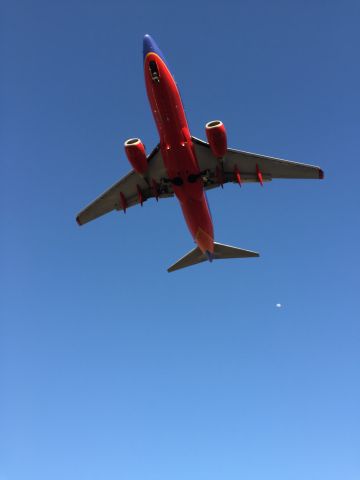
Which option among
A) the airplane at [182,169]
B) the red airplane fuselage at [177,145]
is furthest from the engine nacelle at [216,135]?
the red airplane fuselage at [177,145]

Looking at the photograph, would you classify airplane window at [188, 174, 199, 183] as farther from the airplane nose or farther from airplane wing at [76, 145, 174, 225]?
the airplane nose

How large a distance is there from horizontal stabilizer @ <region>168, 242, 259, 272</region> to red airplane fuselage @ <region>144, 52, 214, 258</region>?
3.76 meters

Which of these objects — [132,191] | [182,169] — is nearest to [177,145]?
[182,169]

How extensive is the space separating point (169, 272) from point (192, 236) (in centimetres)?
526

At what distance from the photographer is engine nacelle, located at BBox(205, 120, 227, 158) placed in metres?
Result: 24.1

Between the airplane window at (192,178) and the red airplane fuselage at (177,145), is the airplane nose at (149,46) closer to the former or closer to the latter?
the red airplane fuselage at (177,145)

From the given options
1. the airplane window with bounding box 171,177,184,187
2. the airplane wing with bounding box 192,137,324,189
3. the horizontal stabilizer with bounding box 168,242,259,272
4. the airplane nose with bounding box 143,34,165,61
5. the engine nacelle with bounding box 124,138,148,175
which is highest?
the airplane nose with bounding box 143,34,165,61

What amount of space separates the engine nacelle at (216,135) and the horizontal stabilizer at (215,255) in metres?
8.98

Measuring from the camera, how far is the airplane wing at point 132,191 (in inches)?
1107

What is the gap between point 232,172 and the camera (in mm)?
28281

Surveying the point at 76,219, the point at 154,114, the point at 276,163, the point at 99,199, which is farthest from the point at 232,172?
the point at 76,219

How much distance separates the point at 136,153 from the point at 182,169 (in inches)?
104

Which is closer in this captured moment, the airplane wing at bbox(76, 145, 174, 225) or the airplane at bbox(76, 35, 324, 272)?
the airplane at bbox(76, 35, 324, 272)

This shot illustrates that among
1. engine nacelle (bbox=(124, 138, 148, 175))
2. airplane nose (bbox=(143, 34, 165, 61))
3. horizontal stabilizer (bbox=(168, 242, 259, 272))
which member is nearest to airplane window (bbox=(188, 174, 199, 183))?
engine nacelle (bbox=(124, 138, 148, 175))
